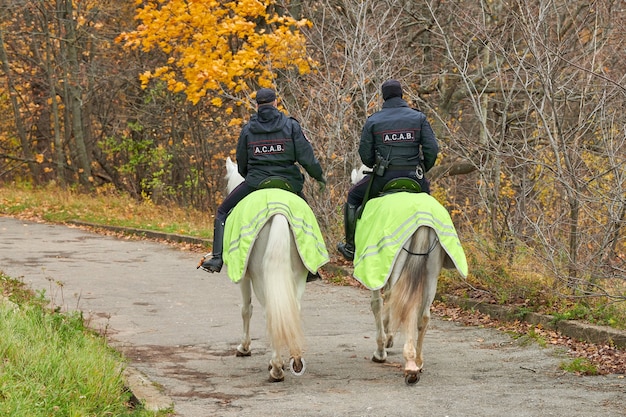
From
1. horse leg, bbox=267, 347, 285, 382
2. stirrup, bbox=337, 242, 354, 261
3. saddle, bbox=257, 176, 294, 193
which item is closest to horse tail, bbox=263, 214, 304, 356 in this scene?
horse leg, bbox=267, 347, 285, 382

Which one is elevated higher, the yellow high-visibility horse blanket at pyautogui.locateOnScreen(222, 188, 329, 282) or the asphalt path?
the yellow high-visibility horse blanket at pyautogui.locateOnScreen(222, 188, 329, 282)

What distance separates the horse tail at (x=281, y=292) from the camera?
743 centimetres

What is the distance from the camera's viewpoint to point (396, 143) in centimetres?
841

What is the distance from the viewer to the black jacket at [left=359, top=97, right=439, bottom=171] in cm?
841

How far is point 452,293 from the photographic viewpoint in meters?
12.2

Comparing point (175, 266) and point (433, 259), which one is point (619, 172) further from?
point (175, 266)

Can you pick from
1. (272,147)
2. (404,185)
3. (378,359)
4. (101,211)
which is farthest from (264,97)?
(101,211)

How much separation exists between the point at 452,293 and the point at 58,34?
21283 millimetres

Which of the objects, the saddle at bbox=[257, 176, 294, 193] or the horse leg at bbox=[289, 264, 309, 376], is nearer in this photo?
the horse leg at bbox=[289, 264, 309, 376]

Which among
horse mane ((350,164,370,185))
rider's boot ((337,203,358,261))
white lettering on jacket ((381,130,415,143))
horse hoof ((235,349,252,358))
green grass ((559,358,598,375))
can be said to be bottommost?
horse hoof ((235,349,252,358))

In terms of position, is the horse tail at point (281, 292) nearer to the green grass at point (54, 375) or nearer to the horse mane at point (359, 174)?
the green grass at point (54, 375)

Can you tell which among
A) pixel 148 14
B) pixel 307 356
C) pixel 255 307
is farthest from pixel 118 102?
pixel 307 356

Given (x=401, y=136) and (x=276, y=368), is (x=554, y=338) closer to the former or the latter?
(x=401, y=136)

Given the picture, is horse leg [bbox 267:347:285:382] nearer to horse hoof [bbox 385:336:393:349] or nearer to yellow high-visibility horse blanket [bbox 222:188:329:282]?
yellow high-visibility horse blanket [bbox 222:188:329:282]
